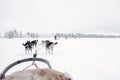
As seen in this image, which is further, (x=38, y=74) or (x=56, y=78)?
(x=56, y=78)

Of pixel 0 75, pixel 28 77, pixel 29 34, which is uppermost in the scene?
pixel 28 77

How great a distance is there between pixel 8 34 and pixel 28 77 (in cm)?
8690

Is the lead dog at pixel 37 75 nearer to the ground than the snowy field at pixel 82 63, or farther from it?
farther from it

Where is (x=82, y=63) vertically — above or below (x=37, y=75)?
below

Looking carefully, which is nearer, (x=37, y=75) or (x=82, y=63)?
(x=37, y=75)

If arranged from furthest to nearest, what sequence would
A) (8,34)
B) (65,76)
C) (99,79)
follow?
(8,34), (99,79), (65,76)

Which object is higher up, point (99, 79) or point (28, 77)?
point (28, 77)

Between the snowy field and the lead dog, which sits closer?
the lead dog

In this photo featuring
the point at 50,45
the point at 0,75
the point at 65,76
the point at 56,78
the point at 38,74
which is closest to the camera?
the point at 38,74

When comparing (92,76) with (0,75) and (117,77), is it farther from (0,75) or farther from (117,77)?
(0,75)

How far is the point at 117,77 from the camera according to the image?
6.25 m

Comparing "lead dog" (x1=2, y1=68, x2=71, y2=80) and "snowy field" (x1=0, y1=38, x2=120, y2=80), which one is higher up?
"lead dog" (x1=2, y1=68, x2=71, y2=80)

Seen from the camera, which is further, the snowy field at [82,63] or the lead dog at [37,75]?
the snowy field at [82,63]

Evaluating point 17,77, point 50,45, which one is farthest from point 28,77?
point 50,45
